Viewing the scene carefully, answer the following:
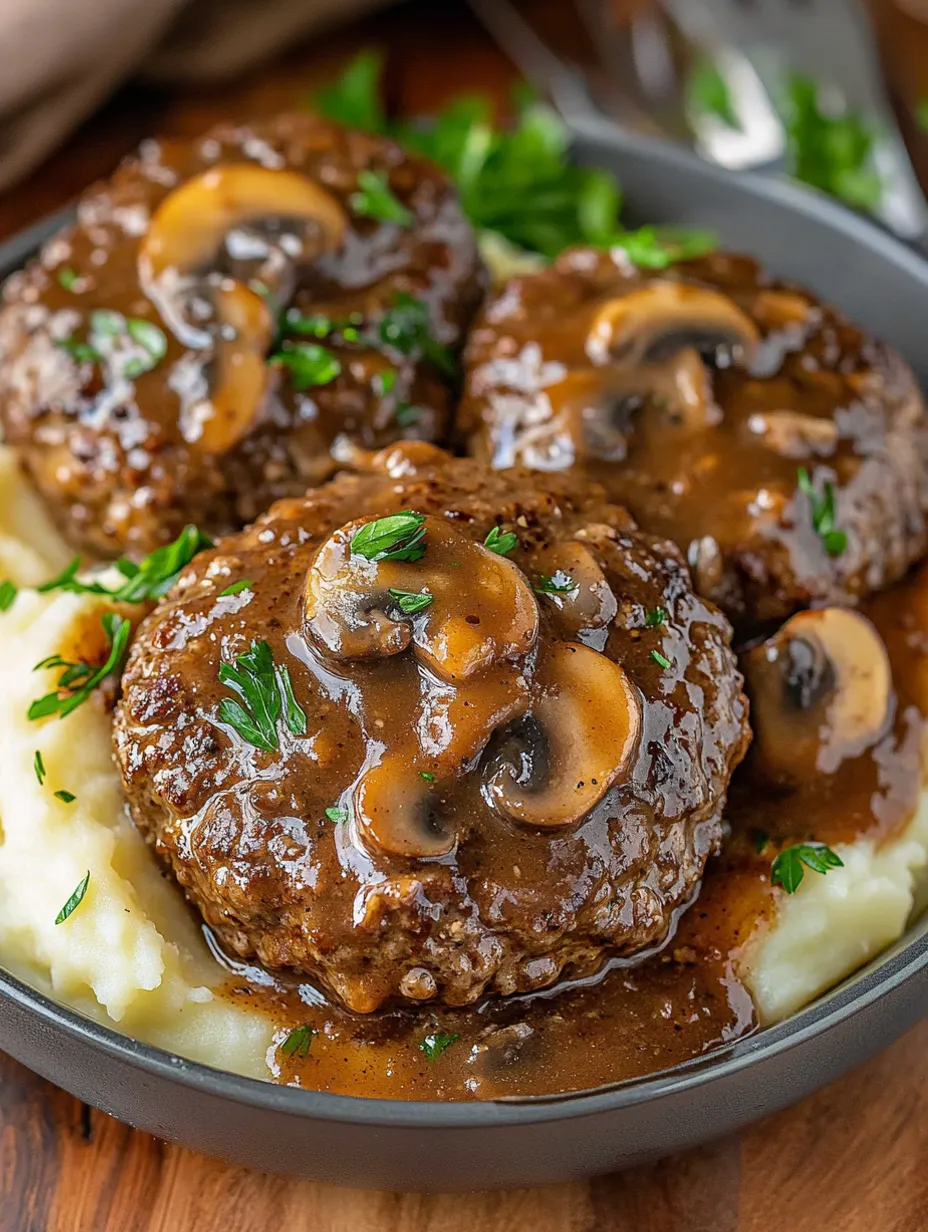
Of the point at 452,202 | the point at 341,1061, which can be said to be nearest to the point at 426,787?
the point at 341,1061

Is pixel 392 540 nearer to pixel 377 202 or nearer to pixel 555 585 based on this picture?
pixel 555 585

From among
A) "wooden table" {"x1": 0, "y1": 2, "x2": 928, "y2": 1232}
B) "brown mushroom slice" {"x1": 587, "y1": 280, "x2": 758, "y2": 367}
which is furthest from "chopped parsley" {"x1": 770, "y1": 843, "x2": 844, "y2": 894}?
"brown mushroom slice" {"x1": 587, "y1": 280, "x2": 758, "y2": 367}

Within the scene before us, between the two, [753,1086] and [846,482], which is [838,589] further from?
[753,1086]

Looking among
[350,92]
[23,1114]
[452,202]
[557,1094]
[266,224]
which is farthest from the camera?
[350,92]

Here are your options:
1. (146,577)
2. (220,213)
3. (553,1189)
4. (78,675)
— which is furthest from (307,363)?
(553,1189)

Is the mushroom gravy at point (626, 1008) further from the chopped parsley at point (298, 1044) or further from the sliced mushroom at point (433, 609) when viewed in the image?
the sliced mushroom at point (433, 609)
